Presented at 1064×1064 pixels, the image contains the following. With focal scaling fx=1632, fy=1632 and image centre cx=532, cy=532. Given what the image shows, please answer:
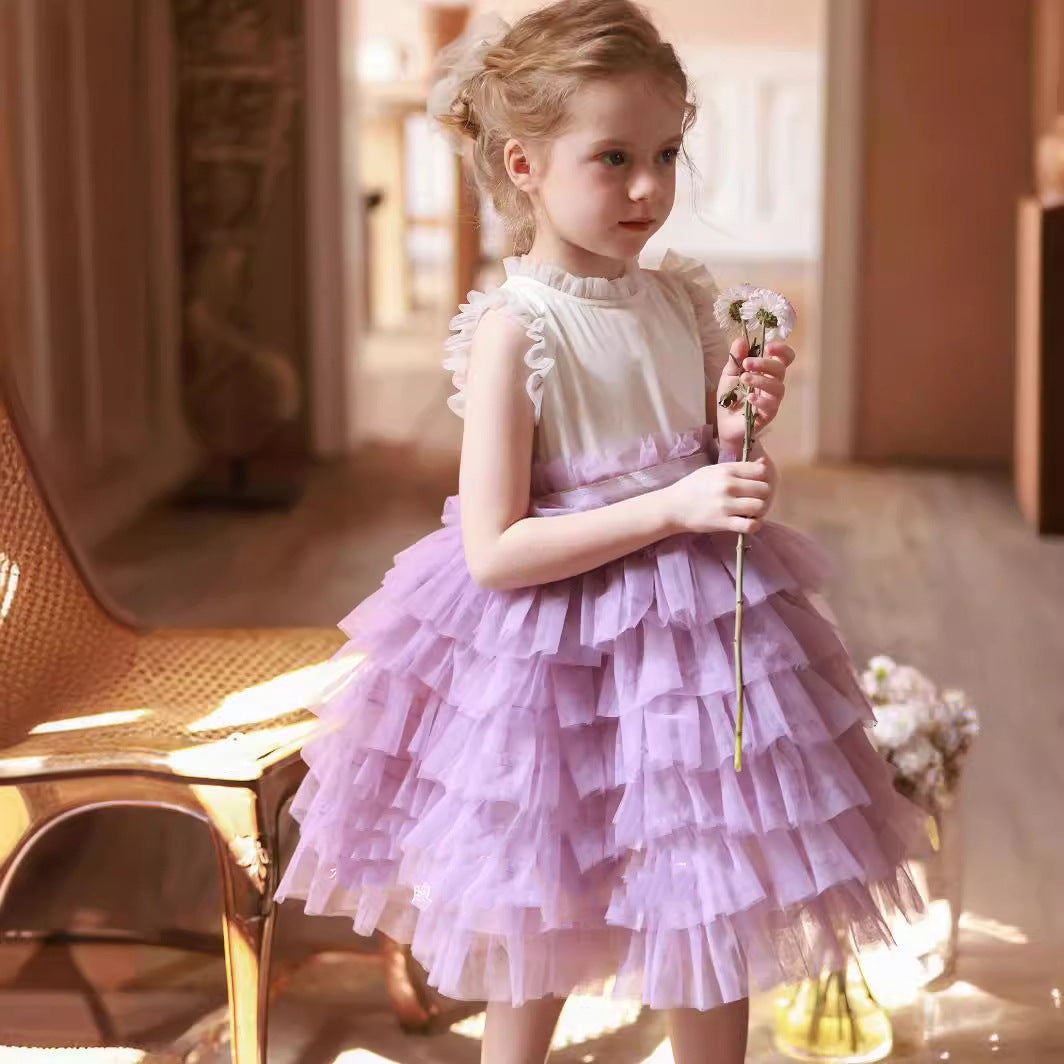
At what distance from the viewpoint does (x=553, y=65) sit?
4.13 feet

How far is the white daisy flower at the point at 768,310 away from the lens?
125 centimetres

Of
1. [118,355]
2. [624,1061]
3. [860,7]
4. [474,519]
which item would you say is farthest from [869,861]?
[860,7]

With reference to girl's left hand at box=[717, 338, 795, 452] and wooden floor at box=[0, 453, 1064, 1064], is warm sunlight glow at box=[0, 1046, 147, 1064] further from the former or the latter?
girl's left hand at box=[717, 338, 795, 452]

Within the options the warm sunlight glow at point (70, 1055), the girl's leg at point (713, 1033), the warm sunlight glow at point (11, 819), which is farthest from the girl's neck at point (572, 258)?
the warm sunlight glow at point (70, 1055)

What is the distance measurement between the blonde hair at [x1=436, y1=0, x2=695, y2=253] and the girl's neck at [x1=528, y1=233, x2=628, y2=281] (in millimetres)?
69

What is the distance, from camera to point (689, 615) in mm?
1269

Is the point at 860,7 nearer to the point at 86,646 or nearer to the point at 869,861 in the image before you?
the point at 86,646

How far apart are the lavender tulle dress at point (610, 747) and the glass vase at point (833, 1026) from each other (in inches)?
16.9

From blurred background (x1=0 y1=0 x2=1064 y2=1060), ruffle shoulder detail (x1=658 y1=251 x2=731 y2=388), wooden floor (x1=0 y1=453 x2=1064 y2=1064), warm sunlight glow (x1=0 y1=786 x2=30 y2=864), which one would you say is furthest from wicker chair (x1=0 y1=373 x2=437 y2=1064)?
blurred background (x1=0 y1=0 x2=1064 y2=1060)

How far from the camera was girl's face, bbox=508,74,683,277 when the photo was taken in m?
1.25

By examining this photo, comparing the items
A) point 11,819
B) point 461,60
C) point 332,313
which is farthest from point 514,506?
point 332,313

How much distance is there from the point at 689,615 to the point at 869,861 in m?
0.25

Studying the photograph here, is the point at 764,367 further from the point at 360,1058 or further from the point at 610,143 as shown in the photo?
the point at 360,1058

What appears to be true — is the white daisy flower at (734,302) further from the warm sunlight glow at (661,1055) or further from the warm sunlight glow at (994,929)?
the warm sunlight glow at (994,929)
